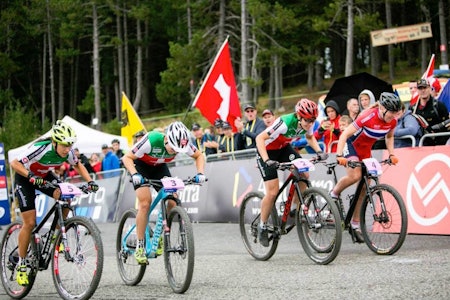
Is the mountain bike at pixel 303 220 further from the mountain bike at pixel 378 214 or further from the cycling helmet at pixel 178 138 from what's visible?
the cycling helmet at pixel 178 138

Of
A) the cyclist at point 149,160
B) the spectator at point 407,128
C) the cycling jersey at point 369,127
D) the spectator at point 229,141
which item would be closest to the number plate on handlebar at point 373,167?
the cycling jersey at point 369,127

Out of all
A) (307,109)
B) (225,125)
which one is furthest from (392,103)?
(225,125)

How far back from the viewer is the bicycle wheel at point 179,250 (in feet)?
25.6

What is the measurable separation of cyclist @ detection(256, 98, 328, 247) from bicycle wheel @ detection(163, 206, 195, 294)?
5.86ft

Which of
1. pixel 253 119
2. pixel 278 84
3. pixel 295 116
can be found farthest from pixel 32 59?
pixel 295 116

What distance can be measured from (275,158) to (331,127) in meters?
3.57

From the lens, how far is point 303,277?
8281 millimetres

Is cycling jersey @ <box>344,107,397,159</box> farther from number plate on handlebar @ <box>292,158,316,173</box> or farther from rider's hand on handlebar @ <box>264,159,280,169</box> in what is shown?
rider's hand on handlebar @ <box>264,159,280,169</box>

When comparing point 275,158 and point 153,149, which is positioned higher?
point 153,149

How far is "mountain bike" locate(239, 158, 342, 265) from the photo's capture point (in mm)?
9047

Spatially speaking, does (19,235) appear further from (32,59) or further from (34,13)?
(32,59)

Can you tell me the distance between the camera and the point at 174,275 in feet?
26.8

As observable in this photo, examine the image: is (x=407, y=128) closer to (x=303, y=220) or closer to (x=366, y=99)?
(x=366, y=99)

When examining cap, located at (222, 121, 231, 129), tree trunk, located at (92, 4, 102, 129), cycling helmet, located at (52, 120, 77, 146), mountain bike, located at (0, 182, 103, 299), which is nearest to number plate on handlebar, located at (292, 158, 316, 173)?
mountain bike, located at (0, 182, 103, 299)
